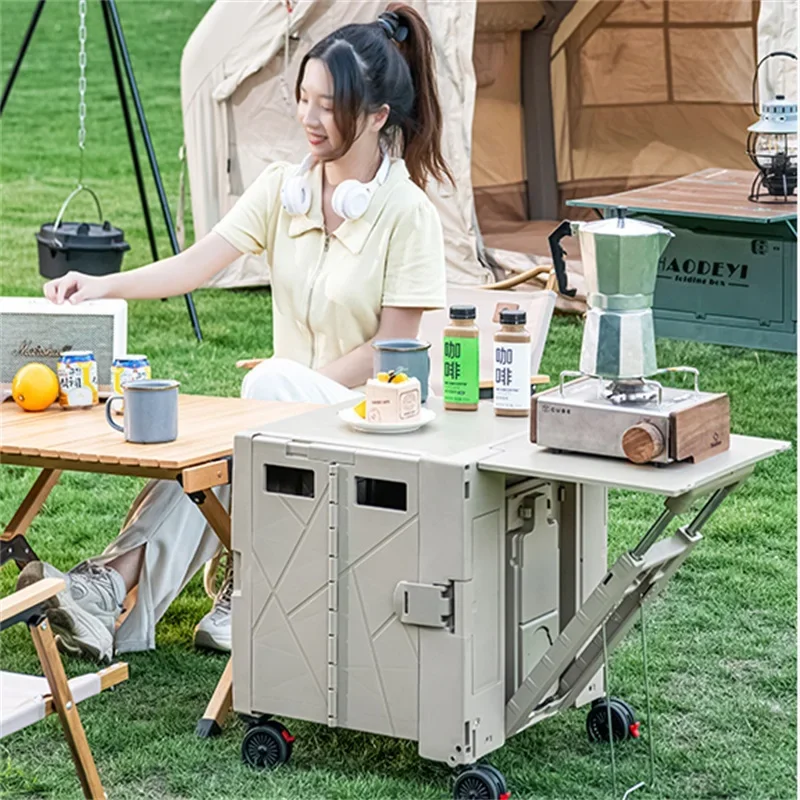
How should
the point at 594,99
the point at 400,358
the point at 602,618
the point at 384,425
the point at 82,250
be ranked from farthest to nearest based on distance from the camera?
the point at 594,99, the point at 82,250, the point at 400,358, the point at 384,425, the point at 602,618

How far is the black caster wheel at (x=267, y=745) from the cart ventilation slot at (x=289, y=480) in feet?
1.54

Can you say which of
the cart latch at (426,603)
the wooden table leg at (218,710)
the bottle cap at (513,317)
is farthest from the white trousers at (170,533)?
the cart latch at (426,603)

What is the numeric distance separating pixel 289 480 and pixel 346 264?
868 mm

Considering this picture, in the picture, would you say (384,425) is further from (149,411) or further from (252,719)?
(252,719)

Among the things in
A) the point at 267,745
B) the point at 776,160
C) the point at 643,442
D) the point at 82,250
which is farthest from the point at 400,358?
the point at 82,250

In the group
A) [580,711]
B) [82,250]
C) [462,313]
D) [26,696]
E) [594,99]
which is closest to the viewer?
[26,696]

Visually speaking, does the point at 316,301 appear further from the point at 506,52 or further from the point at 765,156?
the point at 506,52

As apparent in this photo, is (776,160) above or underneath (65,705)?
above

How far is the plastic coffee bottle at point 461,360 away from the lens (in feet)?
11.2

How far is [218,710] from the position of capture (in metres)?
3.58

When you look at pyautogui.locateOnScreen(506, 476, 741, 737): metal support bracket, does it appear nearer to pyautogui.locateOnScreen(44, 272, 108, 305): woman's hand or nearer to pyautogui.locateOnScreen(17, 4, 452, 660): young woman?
pyautogui.locateOnScreen(17, 4, 452, 660): young woman

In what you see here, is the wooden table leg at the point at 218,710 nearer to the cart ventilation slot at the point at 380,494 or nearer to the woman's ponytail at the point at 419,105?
the cart ventilation slot at the point at 380,494

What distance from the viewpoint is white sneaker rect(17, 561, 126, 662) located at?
12.6 feet

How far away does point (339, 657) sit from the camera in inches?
128
